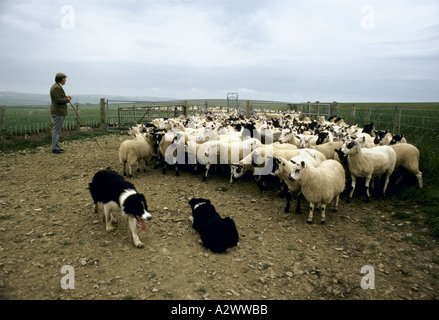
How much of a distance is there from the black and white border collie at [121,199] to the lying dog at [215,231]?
1.06 metres

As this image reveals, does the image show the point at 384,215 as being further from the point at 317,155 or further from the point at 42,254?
the point at 42,254

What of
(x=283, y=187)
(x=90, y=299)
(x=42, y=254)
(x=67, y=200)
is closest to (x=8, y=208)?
(x=67, y=200)

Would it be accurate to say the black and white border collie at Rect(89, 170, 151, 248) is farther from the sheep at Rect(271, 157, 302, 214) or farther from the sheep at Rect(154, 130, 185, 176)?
the sheep at Rect(154, 130, 185, 176)

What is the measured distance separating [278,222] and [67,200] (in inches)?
201

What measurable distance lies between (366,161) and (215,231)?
15.1 feet

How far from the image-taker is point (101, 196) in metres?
5.05

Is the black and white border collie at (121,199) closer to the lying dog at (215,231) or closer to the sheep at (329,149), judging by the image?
the lying dog at (215,231)

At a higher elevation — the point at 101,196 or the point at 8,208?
the point at 101,196

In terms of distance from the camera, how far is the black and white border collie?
170 inches

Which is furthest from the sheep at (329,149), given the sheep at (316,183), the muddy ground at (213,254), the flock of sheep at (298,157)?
the sheep at (316,183)

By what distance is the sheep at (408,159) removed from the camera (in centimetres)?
745

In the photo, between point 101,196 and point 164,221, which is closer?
point 101,196
